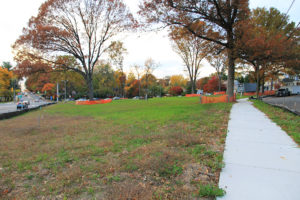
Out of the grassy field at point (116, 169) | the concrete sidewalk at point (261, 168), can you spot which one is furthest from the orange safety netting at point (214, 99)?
the grassy field at point (116, 169)

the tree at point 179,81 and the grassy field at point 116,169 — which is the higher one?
the tree at point 179,81

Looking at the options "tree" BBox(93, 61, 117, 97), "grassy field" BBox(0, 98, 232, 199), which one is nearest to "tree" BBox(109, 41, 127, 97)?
"tree" BBox(93, 61, 117, 97)

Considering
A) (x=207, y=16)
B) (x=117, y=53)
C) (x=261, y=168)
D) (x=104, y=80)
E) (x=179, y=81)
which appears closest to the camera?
(x=261, y=168)

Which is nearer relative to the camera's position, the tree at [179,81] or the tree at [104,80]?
the tree at [104,80]

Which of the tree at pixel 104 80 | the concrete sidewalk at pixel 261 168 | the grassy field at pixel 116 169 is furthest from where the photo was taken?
the tree at pixel 104 80

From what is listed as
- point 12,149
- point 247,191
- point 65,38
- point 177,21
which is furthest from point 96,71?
point 247,191

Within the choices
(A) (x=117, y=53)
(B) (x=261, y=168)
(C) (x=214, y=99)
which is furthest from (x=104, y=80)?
(B) (x=261, y=168)

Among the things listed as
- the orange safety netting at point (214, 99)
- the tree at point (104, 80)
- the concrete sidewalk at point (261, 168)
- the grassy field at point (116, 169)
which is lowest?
the grassy field at point (116, 169)

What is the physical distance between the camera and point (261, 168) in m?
3.28

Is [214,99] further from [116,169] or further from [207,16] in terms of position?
[116,169]

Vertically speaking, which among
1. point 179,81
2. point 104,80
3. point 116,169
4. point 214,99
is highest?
point 179,81

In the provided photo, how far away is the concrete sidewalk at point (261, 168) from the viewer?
253 cm

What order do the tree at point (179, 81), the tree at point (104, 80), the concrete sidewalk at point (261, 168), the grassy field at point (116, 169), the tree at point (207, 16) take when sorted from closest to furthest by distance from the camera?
the concrete sidewalk at point (261, 168), the grassy field at point (116, 169), the tree at point (207, 16), the tree at point (104, 80), the tree at point (179, 81)

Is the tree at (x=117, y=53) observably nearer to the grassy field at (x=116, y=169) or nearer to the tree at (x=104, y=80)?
the tree at (x=104, y=80)
